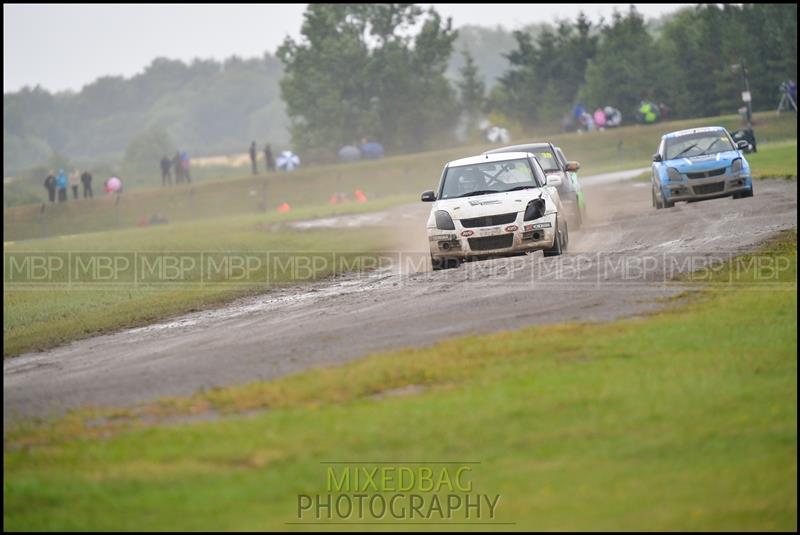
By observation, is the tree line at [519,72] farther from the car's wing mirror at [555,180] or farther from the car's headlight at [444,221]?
the car's headlight at [444,221]

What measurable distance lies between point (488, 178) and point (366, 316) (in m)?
5.16

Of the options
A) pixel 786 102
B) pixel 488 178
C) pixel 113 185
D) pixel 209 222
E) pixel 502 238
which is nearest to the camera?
pixel 502 238

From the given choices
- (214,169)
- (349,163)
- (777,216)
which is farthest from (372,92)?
(777,216)

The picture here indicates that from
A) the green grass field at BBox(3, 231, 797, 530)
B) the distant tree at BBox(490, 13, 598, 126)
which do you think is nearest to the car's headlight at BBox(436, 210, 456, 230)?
the green grass field at BBox(3, 231, 797, 530)

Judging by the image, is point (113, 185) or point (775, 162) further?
point (113, 185)

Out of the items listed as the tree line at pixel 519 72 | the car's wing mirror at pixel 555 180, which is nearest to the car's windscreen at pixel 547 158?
the car's wing mirror at pixel 555 180

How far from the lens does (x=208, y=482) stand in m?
7.35

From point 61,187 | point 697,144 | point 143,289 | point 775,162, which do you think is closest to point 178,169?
point 61,187

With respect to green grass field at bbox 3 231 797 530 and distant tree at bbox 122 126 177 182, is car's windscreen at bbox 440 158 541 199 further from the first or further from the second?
distant tree at bbox 122 126 177 182

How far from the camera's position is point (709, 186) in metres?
24.1

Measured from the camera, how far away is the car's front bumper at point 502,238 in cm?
1748

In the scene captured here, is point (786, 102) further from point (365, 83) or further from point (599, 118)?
point (365, 83)

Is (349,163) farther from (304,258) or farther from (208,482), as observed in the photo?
(208,482)

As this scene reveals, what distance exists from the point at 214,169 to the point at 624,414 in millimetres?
107023
